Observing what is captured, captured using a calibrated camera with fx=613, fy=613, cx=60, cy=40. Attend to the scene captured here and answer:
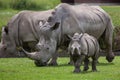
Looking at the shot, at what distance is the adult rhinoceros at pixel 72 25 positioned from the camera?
19.9 metres

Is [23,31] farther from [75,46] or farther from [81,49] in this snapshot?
[75,46]

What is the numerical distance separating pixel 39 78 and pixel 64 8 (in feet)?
20.2

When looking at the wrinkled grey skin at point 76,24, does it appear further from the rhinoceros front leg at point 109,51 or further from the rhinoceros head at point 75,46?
the rhinoceros head at point 75,46

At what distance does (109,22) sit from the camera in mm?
23344

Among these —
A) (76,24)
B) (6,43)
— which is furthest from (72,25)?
(6,43)

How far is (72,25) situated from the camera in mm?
21250

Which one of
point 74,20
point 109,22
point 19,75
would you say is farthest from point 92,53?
point 109,22

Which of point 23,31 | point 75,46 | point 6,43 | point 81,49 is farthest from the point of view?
point 6,43

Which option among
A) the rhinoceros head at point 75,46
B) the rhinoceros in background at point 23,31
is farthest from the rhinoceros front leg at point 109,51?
the rhinoceros head at point 75,46

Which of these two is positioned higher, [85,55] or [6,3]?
[85,55]

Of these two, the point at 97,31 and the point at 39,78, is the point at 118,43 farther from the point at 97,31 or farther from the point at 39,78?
the point at 39,78

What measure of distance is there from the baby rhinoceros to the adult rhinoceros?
2.32 m

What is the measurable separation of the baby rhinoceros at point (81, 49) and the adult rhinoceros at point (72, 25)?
7.61ft

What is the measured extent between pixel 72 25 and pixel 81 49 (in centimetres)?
414
